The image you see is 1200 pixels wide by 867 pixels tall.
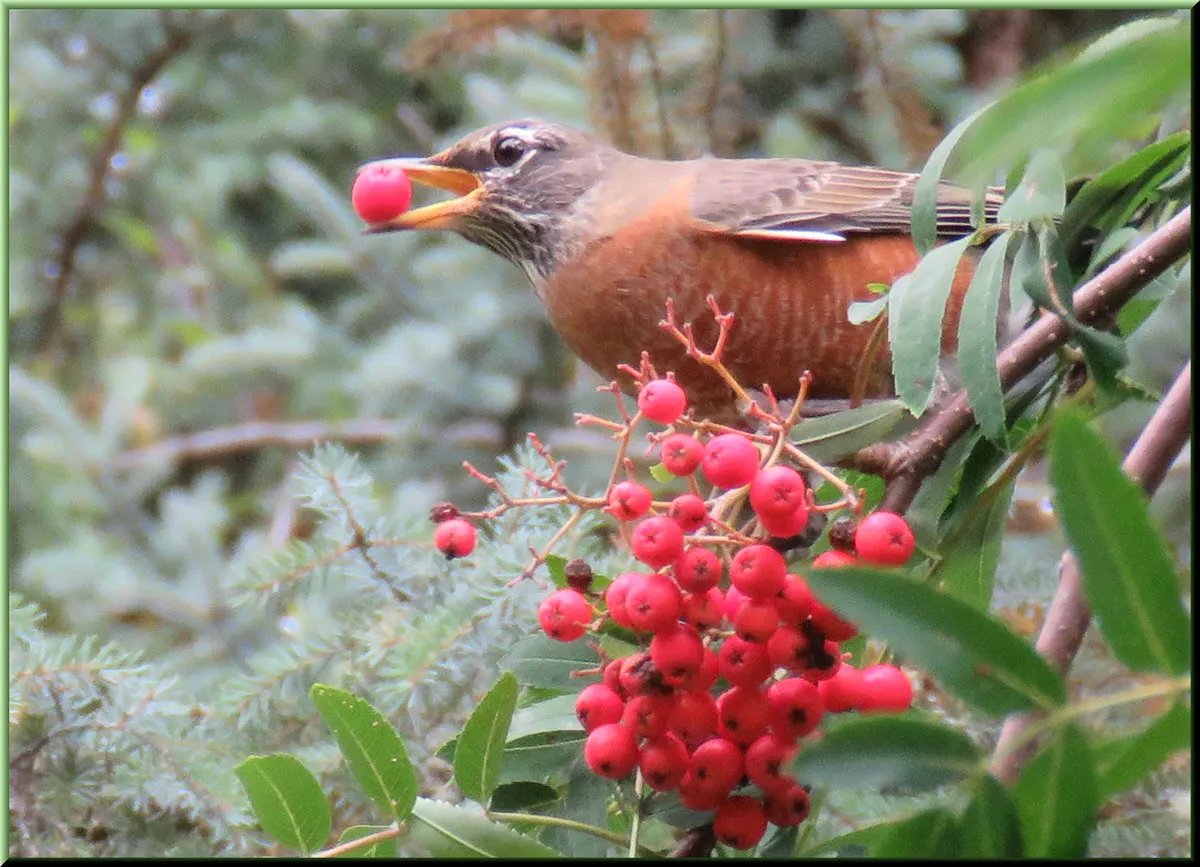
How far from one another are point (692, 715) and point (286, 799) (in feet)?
1.11

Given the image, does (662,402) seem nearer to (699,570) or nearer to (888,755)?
(699,570)

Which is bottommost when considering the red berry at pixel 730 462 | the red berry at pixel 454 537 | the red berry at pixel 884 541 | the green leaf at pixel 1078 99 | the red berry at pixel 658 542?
the red berry at pixel 454 537

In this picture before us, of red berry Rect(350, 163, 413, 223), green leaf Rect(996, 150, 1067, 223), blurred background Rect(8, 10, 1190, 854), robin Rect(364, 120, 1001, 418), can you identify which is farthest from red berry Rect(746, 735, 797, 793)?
blurred background Rect(8, 10, 1190, 854)

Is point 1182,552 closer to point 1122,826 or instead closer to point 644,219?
point 1122,826

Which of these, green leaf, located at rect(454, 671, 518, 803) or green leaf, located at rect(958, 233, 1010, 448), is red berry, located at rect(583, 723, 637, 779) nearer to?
green leaf, located at rect(454, 671, 518, 803)

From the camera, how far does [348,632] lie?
1866 mm

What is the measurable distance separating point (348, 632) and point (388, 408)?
1909 millimetres

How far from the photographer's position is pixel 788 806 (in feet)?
3.44

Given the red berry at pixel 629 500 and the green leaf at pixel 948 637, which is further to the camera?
the red berry at pixel 629 500

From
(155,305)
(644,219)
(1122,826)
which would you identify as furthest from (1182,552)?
(155,305)

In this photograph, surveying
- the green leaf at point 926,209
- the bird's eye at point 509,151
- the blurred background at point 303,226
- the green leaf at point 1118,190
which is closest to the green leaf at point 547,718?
the green leaf at point 926,209

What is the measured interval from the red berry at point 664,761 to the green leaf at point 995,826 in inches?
14.4

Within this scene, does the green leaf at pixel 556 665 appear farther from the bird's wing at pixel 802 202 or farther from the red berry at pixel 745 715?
the bird's wing at pixel 802 202

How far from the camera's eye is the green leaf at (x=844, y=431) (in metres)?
1.17
